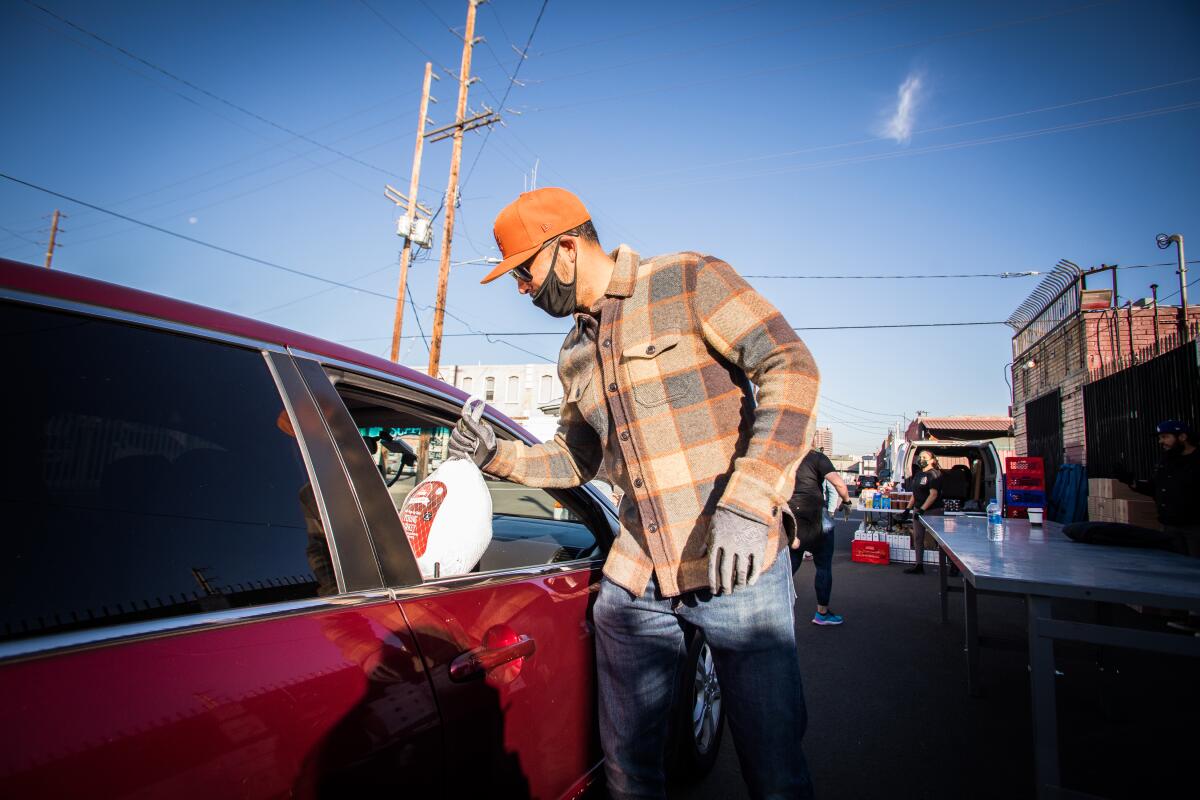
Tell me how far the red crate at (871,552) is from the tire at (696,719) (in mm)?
8646

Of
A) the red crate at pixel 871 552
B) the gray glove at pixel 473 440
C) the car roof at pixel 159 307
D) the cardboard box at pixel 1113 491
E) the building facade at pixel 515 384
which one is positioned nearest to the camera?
the car roof at pixel 159 307

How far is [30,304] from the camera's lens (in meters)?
0.98

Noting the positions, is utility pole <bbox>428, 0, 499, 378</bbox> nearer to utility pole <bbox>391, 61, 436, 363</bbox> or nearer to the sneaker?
utility pole <bbox>391, 61, 436, 363</bbox>

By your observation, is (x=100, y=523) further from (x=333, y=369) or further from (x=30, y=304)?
(x=333, y=369)

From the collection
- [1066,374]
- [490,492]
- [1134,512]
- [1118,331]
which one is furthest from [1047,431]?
[490,492]

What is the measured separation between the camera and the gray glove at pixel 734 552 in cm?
141

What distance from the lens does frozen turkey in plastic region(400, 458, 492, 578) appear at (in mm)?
1645

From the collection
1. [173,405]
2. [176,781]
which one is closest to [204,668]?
[176,781]

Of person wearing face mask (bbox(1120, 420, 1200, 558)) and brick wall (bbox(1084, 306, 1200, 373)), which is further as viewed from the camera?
brick wall (bbox(1084, 306, 1200, 373))

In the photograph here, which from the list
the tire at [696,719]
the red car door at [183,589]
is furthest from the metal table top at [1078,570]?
the red car door at [183,589]

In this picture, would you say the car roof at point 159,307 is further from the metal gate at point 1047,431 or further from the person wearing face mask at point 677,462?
the metal gate at point 1047,431

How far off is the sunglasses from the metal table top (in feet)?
7.04

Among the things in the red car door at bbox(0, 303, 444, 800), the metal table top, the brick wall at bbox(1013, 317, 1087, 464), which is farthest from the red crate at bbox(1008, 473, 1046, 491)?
the red car door at bbox(0, 303, 444, 800)

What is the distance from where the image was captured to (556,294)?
6.11 ft
